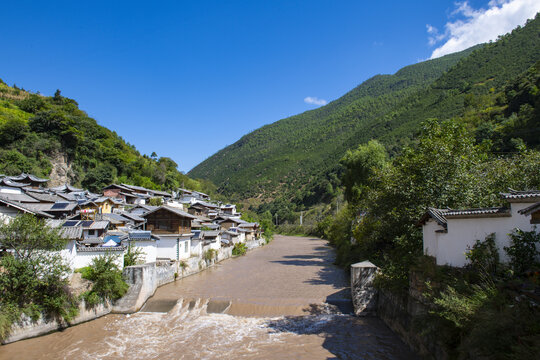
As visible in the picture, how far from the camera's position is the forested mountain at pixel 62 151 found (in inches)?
2264

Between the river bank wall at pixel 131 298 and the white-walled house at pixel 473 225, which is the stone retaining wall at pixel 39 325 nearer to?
the river bank wall at pixel 131 298

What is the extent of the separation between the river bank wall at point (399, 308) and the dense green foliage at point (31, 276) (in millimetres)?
14558

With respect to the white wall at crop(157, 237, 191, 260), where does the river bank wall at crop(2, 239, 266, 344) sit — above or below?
below

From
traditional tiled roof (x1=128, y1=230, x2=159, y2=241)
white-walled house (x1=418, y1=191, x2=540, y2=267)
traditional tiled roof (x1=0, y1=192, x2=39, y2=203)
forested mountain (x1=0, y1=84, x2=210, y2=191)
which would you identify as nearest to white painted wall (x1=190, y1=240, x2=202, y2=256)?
traditional tiled roof (x1=128, y1=230, x2=159, y2=241)

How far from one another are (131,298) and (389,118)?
111623mm

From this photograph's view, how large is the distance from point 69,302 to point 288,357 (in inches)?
428

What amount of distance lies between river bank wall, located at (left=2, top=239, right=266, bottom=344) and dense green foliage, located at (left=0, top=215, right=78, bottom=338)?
33 centimetres

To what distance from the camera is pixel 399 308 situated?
14.2 metres

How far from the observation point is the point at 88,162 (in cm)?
6856

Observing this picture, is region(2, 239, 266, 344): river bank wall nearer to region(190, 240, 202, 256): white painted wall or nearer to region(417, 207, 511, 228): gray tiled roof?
region(190, 240, 202, 256): white painted wall

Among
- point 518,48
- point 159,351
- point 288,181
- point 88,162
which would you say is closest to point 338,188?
point 288,181

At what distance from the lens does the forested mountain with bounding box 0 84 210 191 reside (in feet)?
189

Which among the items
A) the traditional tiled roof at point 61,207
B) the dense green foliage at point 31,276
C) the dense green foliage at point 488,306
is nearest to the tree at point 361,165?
the dense green foliage at point 488,306

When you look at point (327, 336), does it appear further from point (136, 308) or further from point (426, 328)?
point (136, 308)
